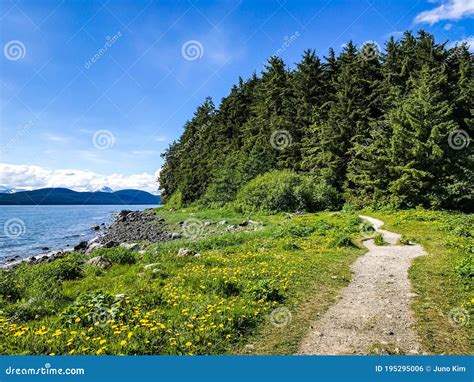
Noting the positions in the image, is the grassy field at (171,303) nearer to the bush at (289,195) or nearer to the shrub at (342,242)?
the shrub at (342,242)

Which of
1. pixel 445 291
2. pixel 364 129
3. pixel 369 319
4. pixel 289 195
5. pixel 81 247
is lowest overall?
pixel 81 247

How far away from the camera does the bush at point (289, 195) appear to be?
1649 inches

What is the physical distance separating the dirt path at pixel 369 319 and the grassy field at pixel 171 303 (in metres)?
0.42

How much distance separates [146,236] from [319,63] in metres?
40.6

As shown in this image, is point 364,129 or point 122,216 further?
point 122,216

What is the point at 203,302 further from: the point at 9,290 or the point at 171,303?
the point at 9,290

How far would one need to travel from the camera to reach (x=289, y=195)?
138 feet

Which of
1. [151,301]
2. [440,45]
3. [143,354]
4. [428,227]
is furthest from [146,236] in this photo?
[440,45]

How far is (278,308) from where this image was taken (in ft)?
31.0

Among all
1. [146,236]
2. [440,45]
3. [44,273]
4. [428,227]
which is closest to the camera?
[44,273]

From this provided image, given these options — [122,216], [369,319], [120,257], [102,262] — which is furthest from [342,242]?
[122,216]

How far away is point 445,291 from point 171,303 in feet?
26.4

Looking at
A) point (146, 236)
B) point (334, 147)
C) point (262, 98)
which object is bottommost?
point (146, 236)

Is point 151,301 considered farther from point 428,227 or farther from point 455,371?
→ point 428,227
